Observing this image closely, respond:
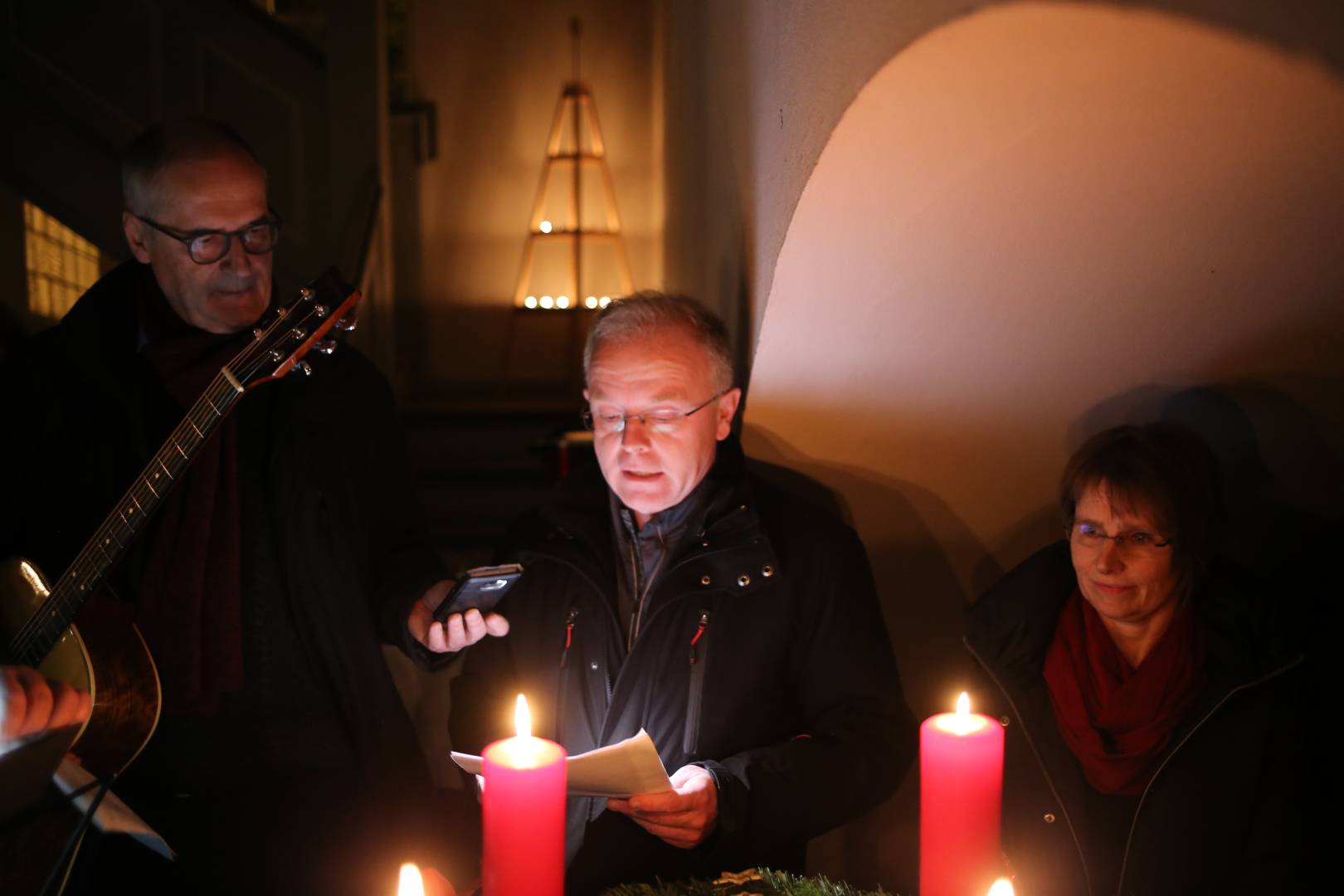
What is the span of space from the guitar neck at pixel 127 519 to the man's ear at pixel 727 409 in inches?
28.4

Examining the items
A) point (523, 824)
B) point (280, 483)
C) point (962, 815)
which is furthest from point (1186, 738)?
point (280, 483)

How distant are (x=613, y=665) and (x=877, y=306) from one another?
77 cm

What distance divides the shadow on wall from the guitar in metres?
0.97

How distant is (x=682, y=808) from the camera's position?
4.96ft

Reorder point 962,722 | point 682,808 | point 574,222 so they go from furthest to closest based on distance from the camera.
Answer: point 574,222, point 682,808, point 962,722

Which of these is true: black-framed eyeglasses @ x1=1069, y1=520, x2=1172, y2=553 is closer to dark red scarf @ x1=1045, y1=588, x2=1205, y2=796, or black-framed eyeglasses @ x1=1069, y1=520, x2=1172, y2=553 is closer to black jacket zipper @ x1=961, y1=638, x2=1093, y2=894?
dark red scarf @ x1=1045, y1=588, x2=1205, y2=796

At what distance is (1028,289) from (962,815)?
1.22 m

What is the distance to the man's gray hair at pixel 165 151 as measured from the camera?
176 centimetres

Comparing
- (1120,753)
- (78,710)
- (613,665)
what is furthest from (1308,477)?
(78,710)

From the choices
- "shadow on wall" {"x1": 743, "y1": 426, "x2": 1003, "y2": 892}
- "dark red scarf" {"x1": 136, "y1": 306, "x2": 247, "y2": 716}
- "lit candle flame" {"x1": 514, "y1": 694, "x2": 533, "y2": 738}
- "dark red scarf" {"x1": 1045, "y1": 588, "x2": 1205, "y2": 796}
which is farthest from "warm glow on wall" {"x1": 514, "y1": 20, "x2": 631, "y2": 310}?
"lit candle flame" {"x1": 514, "y1": 694, "x2": 533, "y2": 738}

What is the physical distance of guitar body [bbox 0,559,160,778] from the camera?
1.53 m

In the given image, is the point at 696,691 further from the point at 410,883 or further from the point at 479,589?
the point at 410,883

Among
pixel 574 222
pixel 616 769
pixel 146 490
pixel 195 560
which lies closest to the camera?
pixel 616 769

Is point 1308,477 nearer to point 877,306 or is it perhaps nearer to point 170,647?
point 877,306
